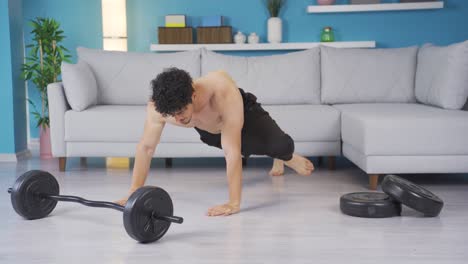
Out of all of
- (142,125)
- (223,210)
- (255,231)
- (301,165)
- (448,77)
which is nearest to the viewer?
(255,231)

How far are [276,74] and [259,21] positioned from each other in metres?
1.24

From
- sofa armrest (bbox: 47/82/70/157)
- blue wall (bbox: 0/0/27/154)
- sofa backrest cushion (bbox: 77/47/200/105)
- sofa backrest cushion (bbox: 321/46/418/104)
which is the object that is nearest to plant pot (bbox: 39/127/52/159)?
blue wall (bbox: 0/0/27/154)

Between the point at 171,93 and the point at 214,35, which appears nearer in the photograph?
the point at 171,93

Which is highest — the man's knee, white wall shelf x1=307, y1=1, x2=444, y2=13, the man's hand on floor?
white wall shelf x1=307, y1=1, x2=444, y2=13

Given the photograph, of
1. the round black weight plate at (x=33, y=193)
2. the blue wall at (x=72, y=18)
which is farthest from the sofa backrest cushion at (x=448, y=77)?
the blue wall at (x=72, y=18)

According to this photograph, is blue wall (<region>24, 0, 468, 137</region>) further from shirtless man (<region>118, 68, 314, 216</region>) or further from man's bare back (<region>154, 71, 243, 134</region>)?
man's bare back (<region>154, 71, 243, 134</region>)

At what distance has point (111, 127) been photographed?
4238 mm

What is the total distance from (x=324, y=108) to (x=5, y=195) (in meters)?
2.12

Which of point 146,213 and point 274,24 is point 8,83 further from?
point 146,213

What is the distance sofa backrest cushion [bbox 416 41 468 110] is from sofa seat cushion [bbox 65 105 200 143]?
161cm

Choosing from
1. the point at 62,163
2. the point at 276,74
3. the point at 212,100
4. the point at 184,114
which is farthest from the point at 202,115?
the point at 276,74

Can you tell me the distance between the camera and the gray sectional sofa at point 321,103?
3461 millimetres

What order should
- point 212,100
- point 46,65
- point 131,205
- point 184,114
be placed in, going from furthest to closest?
1. point 46,65
2. point 212,100
3. point 184,114
4. point 131,205

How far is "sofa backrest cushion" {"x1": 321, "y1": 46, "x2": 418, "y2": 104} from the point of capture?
4.71 meters
